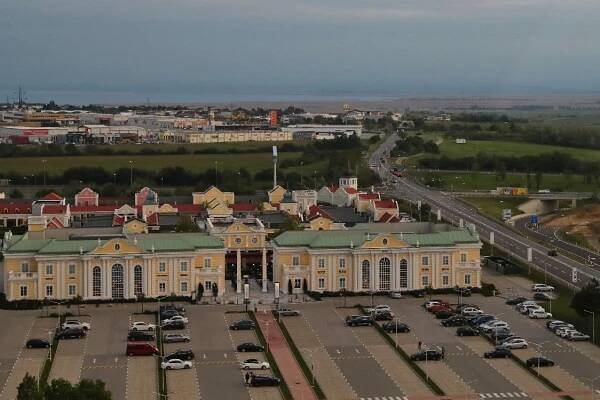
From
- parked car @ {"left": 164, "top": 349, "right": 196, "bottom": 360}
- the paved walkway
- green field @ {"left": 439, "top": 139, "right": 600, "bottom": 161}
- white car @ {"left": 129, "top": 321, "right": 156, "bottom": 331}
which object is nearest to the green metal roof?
the paved walkway

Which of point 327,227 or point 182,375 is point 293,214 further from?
point 182,375

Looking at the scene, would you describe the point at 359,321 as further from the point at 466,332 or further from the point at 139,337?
the point at 139,337

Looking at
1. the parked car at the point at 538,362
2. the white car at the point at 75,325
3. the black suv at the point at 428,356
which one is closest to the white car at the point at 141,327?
the white car at the point at 75,325

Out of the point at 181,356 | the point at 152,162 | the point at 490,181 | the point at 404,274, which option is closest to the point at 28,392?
the point at 181,356

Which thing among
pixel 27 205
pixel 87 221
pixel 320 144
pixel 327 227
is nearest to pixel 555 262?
pixel 327 227

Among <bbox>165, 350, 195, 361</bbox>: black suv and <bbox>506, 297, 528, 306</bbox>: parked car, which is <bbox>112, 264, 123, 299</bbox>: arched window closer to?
<bbox>165, 350, 195, 361</bbox>: black suv

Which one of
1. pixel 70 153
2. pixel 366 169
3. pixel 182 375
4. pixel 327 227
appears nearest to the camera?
pixel 182 375
